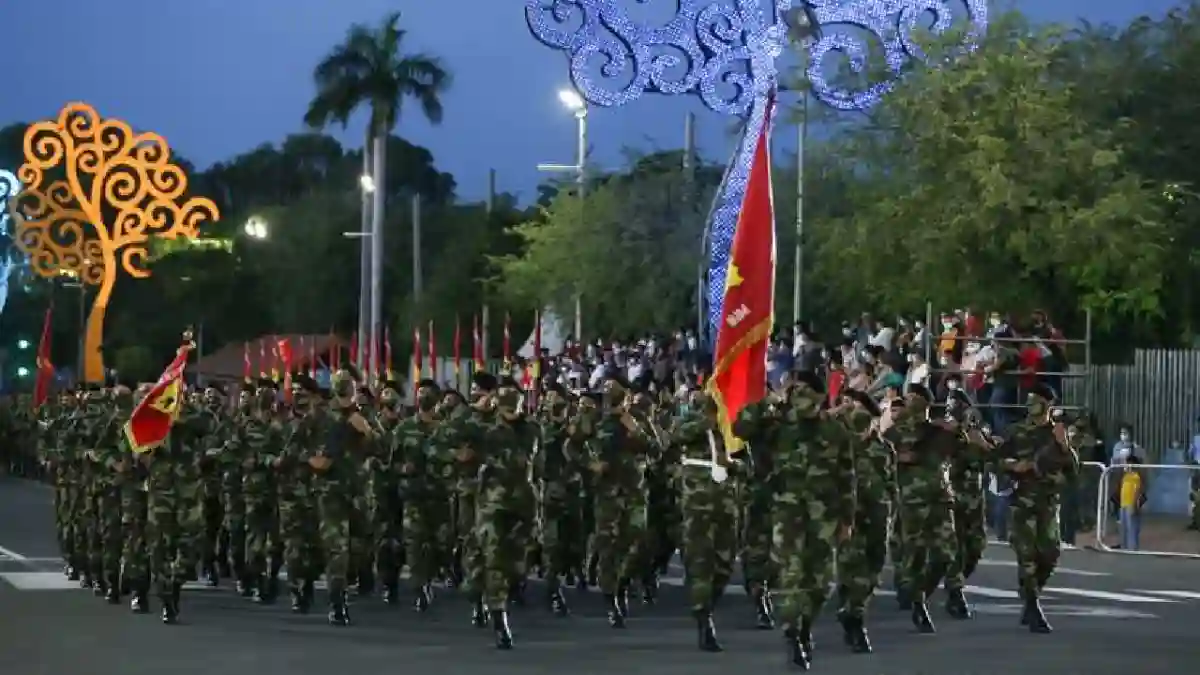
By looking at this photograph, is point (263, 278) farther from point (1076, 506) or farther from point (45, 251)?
point (1076, 506)

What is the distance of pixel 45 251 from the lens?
116 feet

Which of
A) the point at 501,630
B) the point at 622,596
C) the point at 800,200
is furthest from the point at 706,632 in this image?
the point at 800,200

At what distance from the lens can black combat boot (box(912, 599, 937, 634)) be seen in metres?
18.3

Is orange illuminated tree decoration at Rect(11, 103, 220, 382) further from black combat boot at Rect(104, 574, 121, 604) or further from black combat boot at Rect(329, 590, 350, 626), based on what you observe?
black combat boot at Rect(329, 590, 350, 626)

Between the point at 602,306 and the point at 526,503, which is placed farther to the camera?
the point at 602,306

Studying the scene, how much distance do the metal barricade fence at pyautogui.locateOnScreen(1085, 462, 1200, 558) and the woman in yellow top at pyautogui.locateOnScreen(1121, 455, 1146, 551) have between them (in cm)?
2

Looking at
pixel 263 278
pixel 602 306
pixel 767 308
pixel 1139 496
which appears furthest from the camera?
pixel 263 278

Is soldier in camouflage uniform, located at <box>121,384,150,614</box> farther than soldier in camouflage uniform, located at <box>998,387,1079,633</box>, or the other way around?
soldier in camouflage uniform, located at <box>121,384,150,614</box>

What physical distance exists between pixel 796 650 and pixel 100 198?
20994 mm

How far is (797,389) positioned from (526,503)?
2640 millimetres

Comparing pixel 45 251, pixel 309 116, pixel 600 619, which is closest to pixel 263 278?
pixel 309 116

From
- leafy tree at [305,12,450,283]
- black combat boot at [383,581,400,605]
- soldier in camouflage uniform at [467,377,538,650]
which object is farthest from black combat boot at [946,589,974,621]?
leafy tree at [305,12,450,283]

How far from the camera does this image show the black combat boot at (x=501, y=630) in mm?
17000

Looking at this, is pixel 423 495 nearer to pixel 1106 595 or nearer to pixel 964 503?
pixel 964 503
